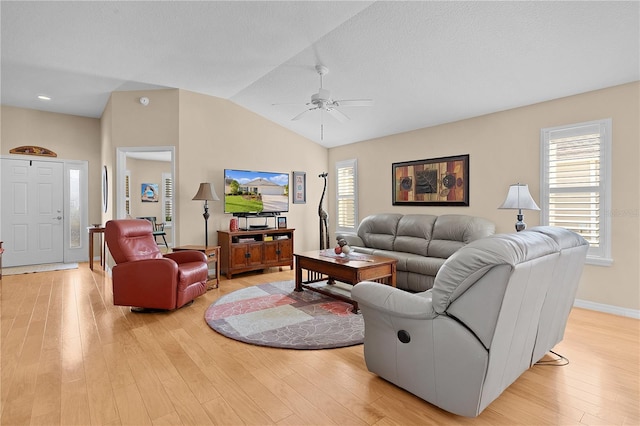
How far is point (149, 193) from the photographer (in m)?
8.85

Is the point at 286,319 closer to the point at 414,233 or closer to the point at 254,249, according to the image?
the point at 254,249

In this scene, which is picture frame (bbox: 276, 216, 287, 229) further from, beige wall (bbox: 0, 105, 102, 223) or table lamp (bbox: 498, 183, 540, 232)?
beige wall (bbox: 0, 105, 102, 223)

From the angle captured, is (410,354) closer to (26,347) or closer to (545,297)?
(545,297)

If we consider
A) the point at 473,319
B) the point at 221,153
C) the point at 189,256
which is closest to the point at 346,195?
the point at 221,153

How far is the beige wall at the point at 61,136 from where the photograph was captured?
6004 millimetres

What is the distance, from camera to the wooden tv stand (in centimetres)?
524

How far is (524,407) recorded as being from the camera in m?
1.94

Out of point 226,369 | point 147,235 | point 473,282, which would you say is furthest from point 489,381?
point 147,235

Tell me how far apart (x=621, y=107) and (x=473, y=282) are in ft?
11.0

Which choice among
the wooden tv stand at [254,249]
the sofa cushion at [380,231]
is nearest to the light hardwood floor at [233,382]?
the wooden tv stand at [254,249]

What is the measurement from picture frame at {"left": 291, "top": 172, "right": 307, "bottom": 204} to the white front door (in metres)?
4.63

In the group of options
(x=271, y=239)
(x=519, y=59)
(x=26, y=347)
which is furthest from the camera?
(x=271, y=239)

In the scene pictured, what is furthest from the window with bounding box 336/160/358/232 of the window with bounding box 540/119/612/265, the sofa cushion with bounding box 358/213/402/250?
the window with bounding box 540/119/612/265

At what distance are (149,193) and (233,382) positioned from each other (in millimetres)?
7902
